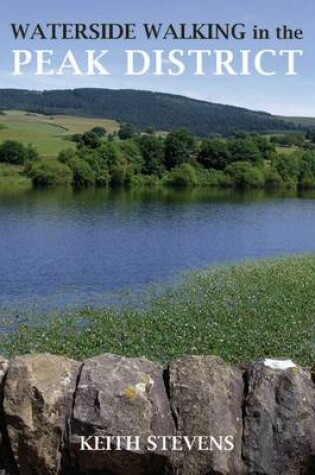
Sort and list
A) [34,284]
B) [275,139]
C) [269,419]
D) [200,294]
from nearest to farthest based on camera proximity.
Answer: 1. [269,419]
2. [200,294]
3. [34,284]
4. [275,139]

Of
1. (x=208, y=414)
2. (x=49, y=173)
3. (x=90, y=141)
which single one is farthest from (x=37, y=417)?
(x=90, y=141)

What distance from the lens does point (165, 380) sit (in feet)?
29.7

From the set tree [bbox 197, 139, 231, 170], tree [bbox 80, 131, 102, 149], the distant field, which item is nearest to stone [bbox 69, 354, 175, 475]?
the distant field

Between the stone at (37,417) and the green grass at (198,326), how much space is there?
1547 centimetres

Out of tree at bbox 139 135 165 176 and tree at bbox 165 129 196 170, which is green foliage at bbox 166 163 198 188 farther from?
tree at bbox 165 129 196 170

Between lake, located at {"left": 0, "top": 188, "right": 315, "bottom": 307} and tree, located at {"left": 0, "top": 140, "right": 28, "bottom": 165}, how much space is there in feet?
82.3

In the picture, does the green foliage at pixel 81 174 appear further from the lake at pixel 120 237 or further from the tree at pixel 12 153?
the lake at pixel 120 237

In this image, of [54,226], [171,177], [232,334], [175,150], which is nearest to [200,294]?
[232,334]

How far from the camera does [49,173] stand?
443 ft

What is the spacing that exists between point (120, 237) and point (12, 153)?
276 feet

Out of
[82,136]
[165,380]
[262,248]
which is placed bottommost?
[262,248]

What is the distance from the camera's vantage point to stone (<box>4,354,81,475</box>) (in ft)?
28.7

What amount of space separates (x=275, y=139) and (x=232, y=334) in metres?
177

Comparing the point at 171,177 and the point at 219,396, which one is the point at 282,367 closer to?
the point at 219,396
